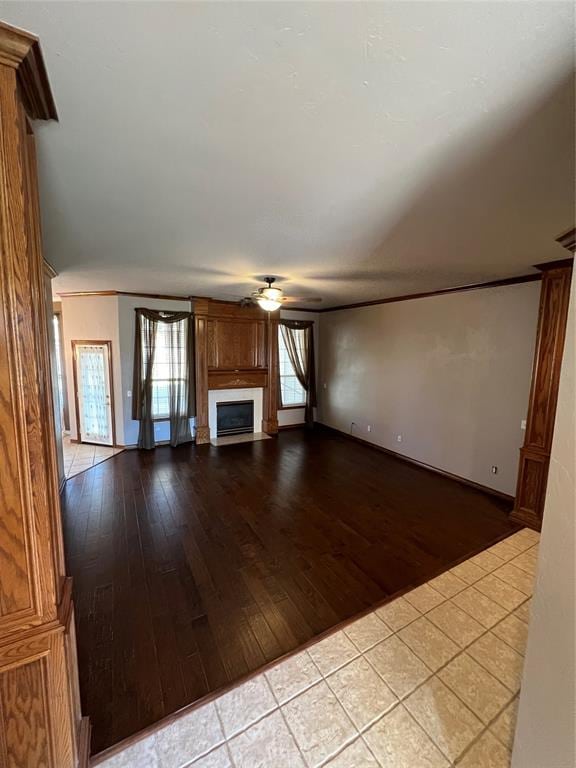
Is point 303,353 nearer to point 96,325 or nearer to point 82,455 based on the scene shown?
point 96,325

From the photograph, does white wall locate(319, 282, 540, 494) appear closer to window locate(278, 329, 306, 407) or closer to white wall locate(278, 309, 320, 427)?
white wall locate(278, 309, 320, 427)

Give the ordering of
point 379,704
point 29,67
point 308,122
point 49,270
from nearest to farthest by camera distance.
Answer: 1. point 29,67
2. point 308,122
3. point 379,704
4. point 49,270

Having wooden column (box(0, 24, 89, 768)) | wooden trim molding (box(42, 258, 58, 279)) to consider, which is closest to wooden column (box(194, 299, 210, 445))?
wooden trim molding (box(42, 258, 58, 279))

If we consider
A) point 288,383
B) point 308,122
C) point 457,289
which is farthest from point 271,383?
point 308,122

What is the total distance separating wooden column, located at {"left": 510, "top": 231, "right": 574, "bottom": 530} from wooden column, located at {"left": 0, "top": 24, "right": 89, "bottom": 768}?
14.0ft

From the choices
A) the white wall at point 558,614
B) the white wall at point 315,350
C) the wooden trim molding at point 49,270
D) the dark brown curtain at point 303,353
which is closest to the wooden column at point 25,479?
the white wall at point 558,614

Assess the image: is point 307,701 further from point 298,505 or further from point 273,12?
point 273,12

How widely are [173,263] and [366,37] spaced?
3010mm

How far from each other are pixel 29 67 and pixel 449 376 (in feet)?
16.8

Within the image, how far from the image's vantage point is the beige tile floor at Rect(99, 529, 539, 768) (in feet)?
5.15

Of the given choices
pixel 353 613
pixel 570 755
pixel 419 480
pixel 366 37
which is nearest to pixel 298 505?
pixel 353 613

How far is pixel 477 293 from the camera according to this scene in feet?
14.7

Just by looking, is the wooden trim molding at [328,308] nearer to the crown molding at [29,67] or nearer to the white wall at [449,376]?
the white wall at [449,376]

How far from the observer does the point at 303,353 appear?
775 cm
